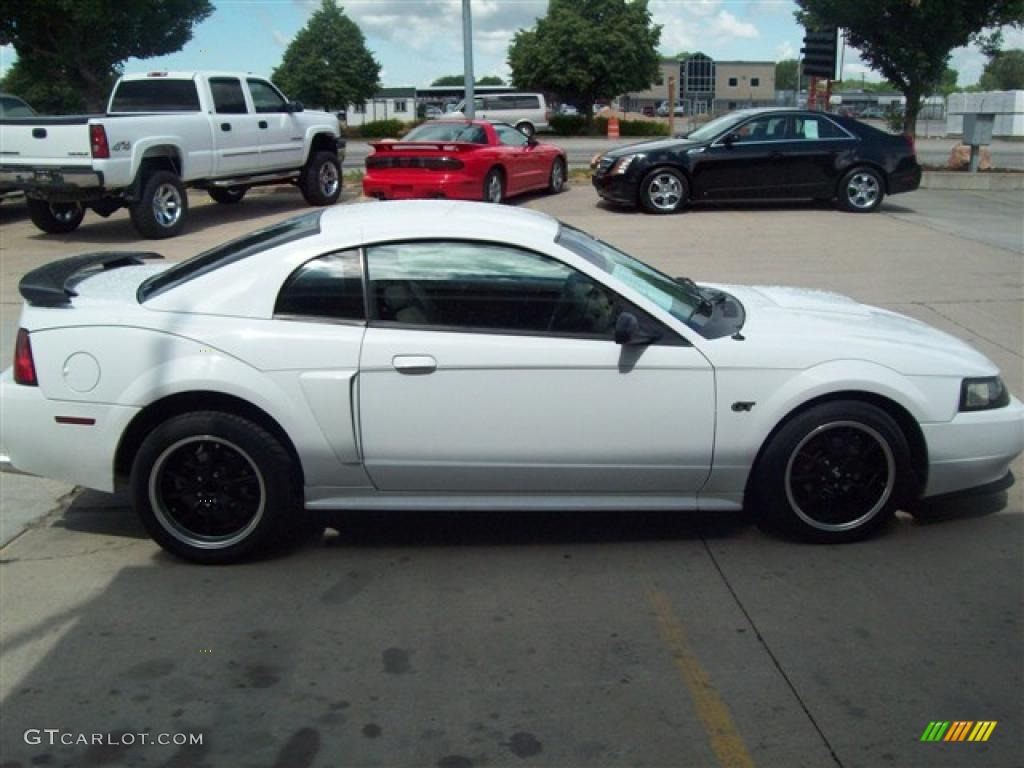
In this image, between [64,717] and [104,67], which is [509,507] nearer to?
[64,717]

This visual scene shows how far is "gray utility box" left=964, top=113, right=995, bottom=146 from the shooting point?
1950 centimetres

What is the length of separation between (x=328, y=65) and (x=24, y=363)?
6969cm

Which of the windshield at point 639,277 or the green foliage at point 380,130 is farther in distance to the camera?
the green foliage at point 380,130

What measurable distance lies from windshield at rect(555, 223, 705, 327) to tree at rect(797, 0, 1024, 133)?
16.2m

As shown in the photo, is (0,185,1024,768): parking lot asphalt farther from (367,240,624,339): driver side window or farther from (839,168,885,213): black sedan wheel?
(839,168,885,213): black sedan wheel

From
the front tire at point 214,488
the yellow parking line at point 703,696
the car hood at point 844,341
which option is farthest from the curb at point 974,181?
the front tire at point 214,488

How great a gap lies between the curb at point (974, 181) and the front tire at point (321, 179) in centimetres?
1063

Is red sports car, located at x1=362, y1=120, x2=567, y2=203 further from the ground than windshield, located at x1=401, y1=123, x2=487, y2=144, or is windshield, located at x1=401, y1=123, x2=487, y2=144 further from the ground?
windshield, located at x1=401, y1=123, x2=487, y2=144

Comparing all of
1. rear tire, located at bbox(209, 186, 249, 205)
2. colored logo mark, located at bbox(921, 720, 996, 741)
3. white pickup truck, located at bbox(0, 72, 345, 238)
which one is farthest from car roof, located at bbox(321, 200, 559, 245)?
rear tire, located at bbox(209, 186, 249, 205)

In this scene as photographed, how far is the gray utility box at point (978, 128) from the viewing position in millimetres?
19500

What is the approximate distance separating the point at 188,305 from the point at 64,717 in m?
1.81

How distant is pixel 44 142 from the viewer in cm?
1282

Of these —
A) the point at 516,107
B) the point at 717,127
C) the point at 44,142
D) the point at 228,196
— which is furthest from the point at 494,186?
the point at 516,107

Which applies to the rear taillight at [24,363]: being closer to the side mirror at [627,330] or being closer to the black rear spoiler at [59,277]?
the black rear spoiler at [59,277]
